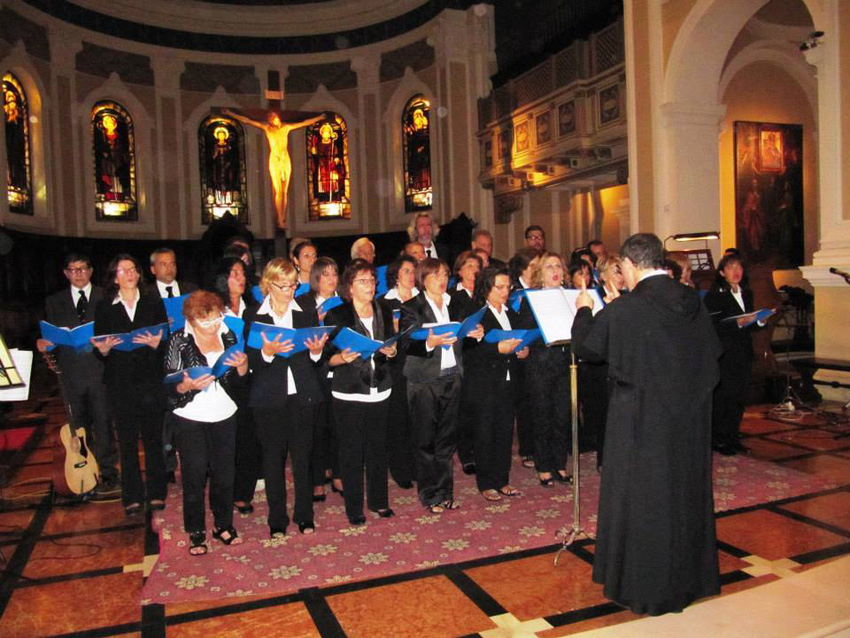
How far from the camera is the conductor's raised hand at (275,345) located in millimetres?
3836

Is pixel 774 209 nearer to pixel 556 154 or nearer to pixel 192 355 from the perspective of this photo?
pixel 556 154

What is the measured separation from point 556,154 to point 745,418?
564cm

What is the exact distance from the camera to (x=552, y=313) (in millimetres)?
4035

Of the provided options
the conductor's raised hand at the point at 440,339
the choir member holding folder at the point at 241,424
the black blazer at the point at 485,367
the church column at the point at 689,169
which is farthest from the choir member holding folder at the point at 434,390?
the church column at the point at 689,169

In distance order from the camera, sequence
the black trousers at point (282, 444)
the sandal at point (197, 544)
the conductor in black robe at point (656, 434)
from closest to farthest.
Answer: the conductor in black robe at point (656, 434) → the sandal at point (197, 544) → the black trousers at point (282, 444)

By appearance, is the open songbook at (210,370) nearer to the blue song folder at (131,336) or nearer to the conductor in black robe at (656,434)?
the blue song folder at (131,336)

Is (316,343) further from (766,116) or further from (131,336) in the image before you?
(766,116)

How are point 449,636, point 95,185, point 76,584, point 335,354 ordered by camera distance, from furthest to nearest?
1. point 95,185
2. point 335,354
3. point 76,584
4. point 449,636

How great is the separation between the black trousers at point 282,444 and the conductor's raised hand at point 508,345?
4.20 feet

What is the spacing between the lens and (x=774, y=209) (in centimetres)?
1251

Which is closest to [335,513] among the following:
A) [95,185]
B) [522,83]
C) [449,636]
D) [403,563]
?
[403,563]

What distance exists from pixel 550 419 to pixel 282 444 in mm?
1976

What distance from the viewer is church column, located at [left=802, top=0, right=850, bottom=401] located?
24.2 feet

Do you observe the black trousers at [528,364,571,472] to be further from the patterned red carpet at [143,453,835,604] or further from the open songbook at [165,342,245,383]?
the open songbook at [165,342,245,383]
